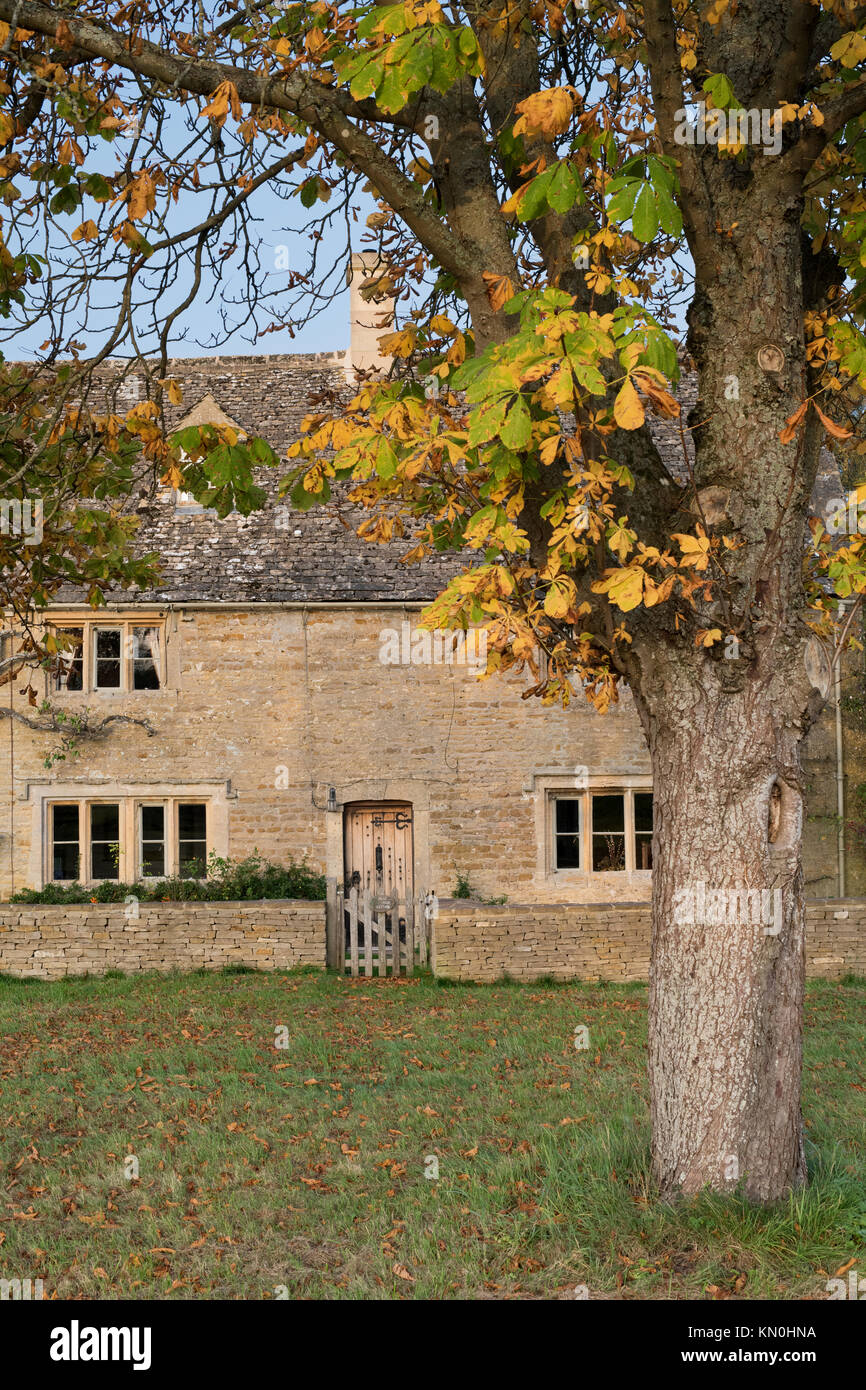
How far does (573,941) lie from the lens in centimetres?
1381

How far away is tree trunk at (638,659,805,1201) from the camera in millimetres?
5211

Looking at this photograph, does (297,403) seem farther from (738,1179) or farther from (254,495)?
(738,1179)

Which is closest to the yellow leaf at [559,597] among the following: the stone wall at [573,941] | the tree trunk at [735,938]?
the tree trunk at [735,938]

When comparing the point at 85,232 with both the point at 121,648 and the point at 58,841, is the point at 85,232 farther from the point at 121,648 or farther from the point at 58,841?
the point at 58,841

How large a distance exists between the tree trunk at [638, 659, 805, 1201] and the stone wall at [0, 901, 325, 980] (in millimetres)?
9469

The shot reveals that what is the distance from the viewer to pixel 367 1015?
11641mm

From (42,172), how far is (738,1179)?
243 inches

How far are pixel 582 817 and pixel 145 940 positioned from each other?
639 centimetres

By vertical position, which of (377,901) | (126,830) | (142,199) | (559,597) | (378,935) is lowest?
(378,935)

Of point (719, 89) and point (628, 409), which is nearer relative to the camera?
point (628, 409)

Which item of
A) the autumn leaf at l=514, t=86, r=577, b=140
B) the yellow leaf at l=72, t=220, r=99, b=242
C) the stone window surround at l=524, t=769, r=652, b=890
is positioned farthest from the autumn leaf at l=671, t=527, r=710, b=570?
the stone window surround at l=524, t=769, r=652, b=890

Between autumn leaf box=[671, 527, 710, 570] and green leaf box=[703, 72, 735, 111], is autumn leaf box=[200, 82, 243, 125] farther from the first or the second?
autumn leaf box=[671, 527, 710, 570]

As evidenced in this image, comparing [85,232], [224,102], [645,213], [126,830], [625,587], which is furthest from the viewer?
[126,830]

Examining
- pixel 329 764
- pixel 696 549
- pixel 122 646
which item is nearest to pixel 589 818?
pixel 329 764
